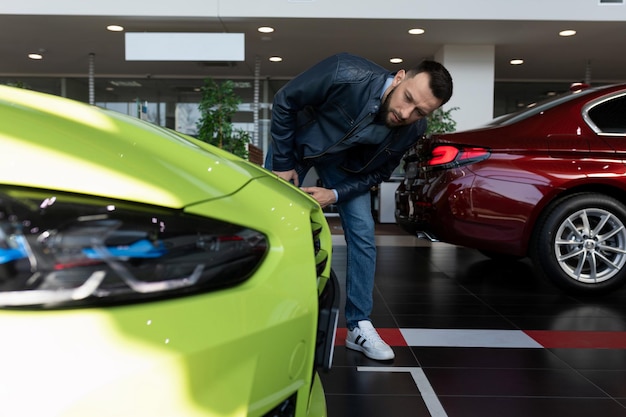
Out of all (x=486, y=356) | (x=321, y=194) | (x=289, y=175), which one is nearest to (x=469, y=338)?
(x=486, y=356)

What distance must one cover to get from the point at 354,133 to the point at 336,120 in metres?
0.11

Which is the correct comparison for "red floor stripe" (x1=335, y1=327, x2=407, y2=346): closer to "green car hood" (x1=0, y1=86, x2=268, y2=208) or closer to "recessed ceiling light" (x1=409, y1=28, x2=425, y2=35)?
"green car hood" (x1=0, y1=86, x2=268, y2=208)

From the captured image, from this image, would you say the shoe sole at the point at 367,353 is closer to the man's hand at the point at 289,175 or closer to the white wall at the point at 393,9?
the man's hand at the point at 289,175

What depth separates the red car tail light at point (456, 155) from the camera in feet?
11.9

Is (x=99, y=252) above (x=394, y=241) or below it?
above

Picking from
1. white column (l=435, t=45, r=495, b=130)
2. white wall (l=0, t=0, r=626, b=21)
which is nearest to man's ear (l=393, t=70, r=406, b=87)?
white wall (l=0, t=0, r=626, b=21)

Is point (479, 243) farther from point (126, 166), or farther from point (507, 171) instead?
point (126, 166)

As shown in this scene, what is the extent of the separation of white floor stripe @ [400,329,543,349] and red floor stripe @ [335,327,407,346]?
0.03m

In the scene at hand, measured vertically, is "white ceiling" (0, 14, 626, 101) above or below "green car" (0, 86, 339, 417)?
above

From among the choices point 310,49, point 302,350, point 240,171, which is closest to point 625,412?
point 302,350

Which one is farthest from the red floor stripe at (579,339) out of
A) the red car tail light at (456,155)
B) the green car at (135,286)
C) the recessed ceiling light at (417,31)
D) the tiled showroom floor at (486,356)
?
the recessed ceiling light at (417,31)

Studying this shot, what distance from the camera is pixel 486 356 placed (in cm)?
263

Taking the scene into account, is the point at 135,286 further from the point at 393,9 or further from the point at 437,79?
the point at 393,9

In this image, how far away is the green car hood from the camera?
32.0 inches
